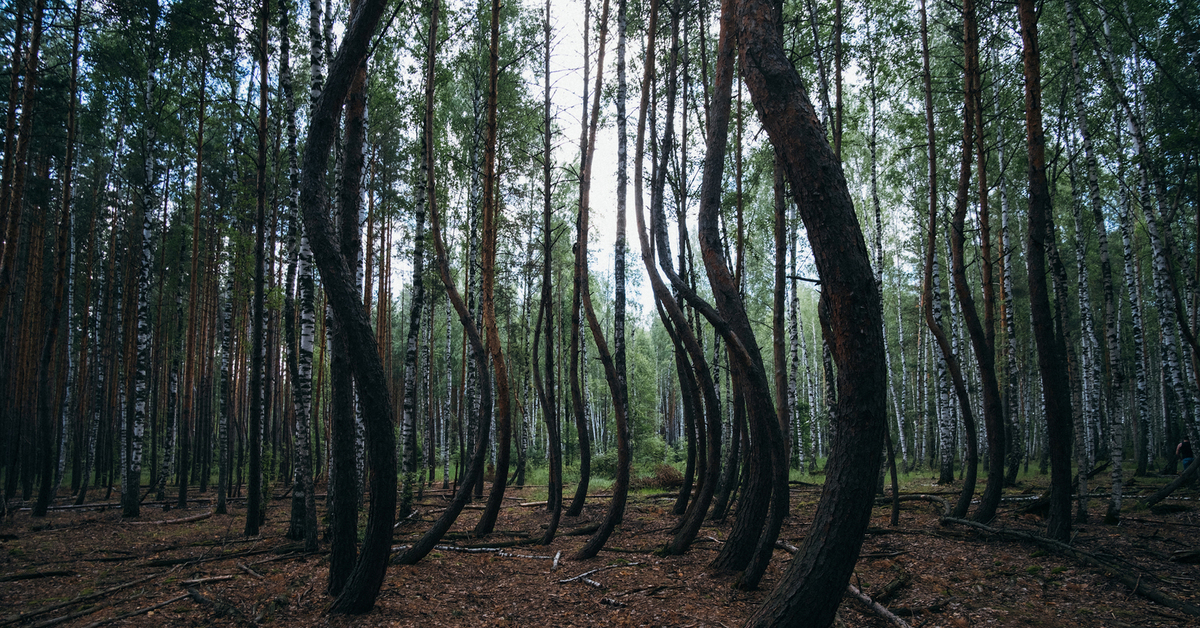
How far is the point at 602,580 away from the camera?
598 centimetres

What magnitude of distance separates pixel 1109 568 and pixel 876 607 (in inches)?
99.5

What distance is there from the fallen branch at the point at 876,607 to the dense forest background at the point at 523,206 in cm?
100

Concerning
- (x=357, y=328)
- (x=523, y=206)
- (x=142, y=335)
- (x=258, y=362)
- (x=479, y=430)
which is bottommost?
(x=479, y=430)

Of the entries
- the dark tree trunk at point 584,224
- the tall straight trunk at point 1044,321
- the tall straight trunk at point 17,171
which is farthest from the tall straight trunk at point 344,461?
the tall straight trunk at point 1044,321

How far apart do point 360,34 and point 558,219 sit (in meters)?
16.4

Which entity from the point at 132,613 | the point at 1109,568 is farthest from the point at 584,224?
the point at 1109,568

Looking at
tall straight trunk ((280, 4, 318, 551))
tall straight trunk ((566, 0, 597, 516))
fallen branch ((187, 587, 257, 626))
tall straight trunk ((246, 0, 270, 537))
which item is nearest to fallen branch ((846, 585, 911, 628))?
tall straight trunk ((566, 0, 597, 516))

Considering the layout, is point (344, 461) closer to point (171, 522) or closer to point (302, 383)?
point (302, 383)

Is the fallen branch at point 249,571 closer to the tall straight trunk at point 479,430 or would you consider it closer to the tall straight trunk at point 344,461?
the tall straight trunk at point 479,430

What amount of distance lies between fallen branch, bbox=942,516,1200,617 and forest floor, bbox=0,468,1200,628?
0.06 metres

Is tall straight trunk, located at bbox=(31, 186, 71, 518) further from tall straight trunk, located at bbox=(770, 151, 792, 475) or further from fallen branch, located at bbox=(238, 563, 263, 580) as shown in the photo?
tall straight trunk, located at bbox=(770, 151, 792, 475)

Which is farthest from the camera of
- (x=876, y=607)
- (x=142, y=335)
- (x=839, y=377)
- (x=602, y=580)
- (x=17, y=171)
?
(x=142, y=335)

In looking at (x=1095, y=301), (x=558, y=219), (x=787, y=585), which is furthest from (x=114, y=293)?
(x=1095, y=301)

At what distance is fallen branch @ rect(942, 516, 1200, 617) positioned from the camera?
437 cm
